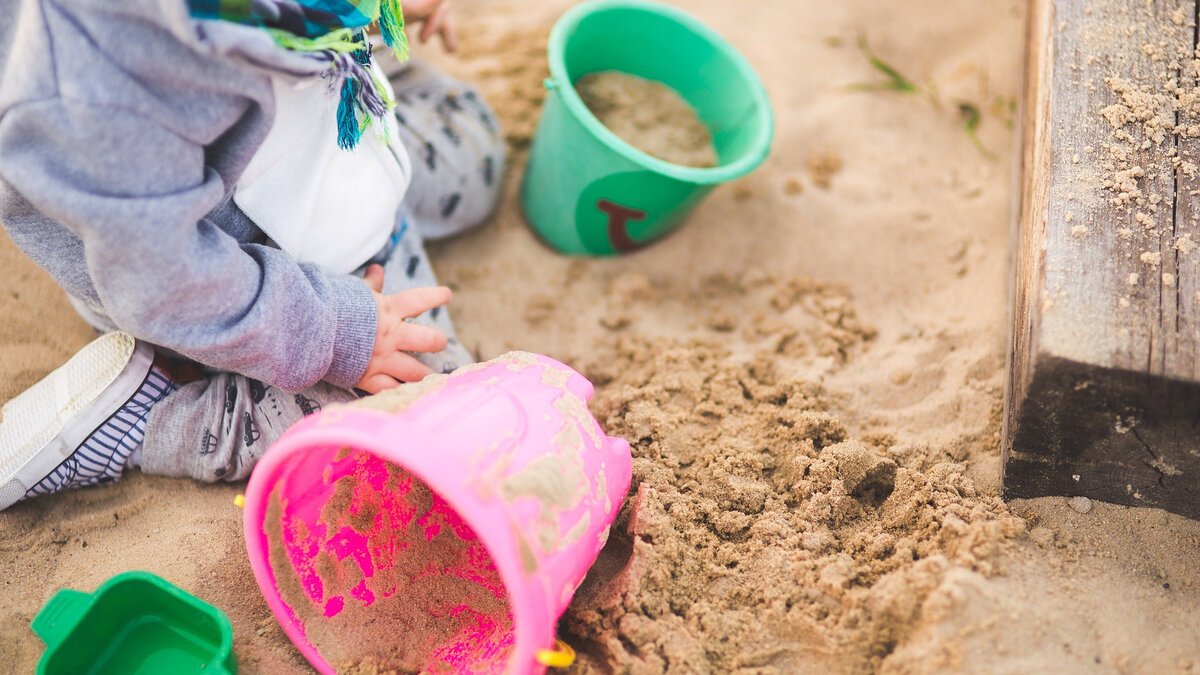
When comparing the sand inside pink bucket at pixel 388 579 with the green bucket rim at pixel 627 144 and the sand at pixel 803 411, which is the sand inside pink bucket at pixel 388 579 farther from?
the green bucket rim at pixel 627 144

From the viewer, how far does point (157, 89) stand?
3.13 feet

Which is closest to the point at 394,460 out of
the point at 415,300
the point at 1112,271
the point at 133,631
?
the point at 415,300

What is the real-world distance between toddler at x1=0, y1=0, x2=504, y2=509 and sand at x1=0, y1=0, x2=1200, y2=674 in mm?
139

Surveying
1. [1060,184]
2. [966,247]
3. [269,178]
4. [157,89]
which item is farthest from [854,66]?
[157,89]

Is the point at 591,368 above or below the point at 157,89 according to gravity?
below

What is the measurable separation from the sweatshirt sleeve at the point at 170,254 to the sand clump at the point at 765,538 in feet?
1.68

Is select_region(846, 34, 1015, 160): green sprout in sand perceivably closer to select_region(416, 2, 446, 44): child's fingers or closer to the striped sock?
select_region(416, 2, 446, 44): child's fingers

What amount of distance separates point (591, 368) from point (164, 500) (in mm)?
783

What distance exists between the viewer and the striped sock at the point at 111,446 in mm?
1288

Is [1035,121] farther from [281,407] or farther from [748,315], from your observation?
[281,407]

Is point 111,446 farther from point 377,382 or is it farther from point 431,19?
point 431,19

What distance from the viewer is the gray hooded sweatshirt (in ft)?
2.97

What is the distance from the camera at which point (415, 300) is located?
1.36m

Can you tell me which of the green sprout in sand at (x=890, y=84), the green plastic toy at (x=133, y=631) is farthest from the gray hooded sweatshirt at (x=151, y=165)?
the green sprout in sand at (x=890, y=84)
